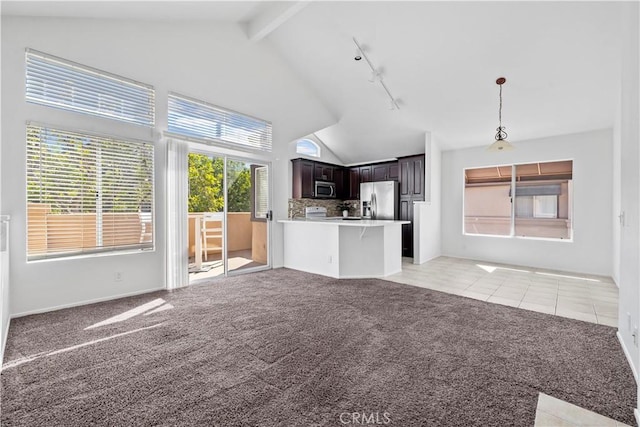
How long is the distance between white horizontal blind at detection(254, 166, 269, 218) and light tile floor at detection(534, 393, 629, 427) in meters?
4.81

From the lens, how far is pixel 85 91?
3562 millimetres

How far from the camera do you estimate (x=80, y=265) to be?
3.51 metres

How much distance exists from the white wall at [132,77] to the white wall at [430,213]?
290 cm

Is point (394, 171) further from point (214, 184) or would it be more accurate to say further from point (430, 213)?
point (214, 184)

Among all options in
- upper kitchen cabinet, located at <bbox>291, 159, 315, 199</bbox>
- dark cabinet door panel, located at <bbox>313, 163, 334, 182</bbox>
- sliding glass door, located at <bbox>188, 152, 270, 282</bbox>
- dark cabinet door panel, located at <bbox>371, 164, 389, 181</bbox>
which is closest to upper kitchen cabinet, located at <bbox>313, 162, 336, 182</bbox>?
dark cabinet door panel, located at <bbox>313, 163, 334, 182</bbox>

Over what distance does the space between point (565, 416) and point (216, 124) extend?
531cm

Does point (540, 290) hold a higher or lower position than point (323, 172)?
lower

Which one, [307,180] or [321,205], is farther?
[321,205]

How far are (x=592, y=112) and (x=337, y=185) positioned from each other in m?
5.08

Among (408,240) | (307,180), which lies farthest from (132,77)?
(408,240)

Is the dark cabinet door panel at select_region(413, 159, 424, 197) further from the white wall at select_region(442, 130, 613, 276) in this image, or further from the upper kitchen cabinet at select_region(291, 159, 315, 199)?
the upper kitchen cabinet at select_region(291, 159, 315, 199)

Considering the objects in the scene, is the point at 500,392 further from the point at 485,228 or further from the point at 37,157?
the point at 485,228

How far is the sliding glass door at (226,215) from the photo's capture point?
486 centimetres

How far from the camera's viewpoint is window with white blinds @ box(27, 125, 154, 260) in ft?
10.7
